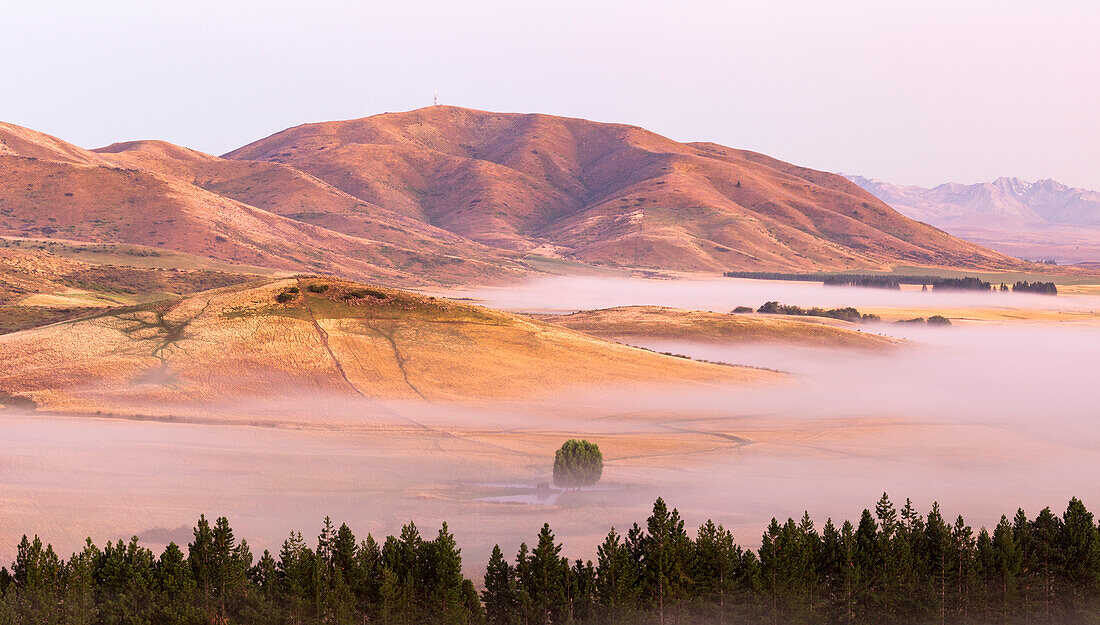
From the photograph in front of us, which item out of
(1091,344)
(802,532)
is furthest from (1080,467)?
(1091,344)

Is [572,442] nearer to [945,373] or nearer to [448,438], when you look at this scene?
[448,438]

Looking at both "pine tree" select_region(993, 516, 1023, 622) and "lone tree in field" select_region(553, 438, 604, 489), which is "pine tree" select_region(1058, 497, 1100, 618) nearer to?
"pine tree" select_region(993, 516, 1023, 622)

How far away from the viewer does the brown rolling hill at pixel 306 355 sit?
313ft

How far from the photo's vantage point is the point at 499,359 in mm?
108000

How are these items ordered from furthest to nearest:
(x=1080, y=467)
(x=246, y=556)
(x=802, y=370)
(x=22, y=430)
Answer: (x=802, y=370) < (x=22, y=430) < (x=1080, y=467) < (x=246, y=556)

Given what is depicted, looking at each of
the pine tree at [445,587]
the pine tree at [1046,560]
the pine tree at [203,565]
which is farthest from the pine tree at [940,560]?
the pine tree at [203,565]

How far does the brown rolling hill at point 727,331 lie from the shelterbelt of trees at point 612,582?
108592 millimetres

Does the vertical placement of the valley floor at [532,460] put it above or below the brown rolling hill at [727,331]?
below

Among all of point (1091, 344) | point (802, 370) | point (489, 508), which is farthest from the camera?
point (1091, 344)

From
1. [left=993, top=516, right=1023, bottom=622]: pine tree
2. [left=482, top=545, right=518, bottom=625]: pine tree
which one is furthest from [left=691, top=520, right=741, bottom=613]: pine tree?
[left=993, top=516, right=1023, bottom=622]: pine tree

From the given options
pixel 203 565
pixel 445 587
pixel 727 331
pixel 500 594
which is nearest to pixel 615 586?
pixel 500 594

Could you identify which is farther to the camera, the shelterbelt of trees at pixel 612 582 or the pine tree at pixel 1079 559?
the pine tree at pixel 1079 559

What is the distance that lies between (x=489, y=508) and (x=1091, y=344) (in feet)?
503

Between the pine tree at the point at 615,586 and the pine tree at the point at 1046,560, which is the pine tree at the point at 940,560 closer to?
the pine tree at the point at 1046,560
